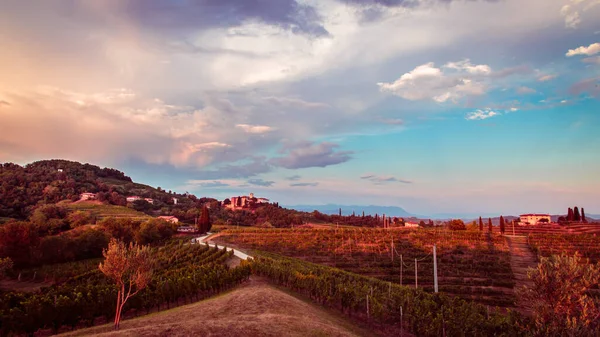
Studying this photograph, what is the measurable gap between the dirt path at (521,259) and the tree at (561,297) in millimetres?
21680

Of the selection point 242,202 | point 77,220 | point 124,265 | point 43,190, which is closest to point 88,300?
point 124,265

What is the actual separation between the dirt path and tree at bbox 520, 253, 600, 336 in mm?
21680

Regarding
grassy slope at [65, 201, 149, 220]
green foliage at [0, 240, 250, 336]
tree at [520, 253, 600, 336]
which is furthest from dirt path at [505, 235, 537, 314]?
grassy slope at [65, 201, 149, 220]

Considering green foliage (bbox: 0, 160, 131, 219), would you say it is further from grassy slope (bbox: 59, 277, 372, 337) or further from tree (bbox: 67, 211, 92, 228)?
grassy slope (bbox: 59, 277, 372, 337)

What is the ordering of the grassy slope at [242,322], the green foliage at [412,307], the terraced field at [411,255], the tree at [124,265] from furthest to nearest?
the terraced field at [411,255]
the green foliage at [412,307]
the tree at [124,265]
the grassy slope at [242,322]

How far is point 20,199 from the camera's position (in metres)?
104

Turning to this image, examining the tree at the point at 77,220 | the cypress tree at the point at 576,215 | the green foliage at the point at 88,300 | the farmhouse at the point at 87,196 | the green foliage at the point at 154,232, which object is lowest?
the green foliage at the point at 88,300

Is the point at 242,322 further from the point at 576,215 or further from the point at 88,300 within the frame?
the point at 576,215

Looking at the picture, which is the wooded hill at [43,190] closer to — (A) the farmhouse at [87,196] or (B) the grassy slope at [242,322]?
(A) the farmhouse at [87,196]

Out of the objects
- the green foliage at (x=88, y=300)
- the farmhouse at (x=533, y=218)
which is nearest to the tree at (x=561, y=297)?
the green foliage at (x=88, y=300)

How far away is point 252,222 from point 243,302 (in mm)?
103977

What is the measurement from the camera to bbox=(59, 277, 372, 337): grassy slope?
1430 centimetres

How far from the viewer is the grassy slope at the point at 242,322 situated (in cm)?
1430

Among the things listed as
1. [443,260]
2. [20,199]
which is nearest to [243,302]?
[443,260]
